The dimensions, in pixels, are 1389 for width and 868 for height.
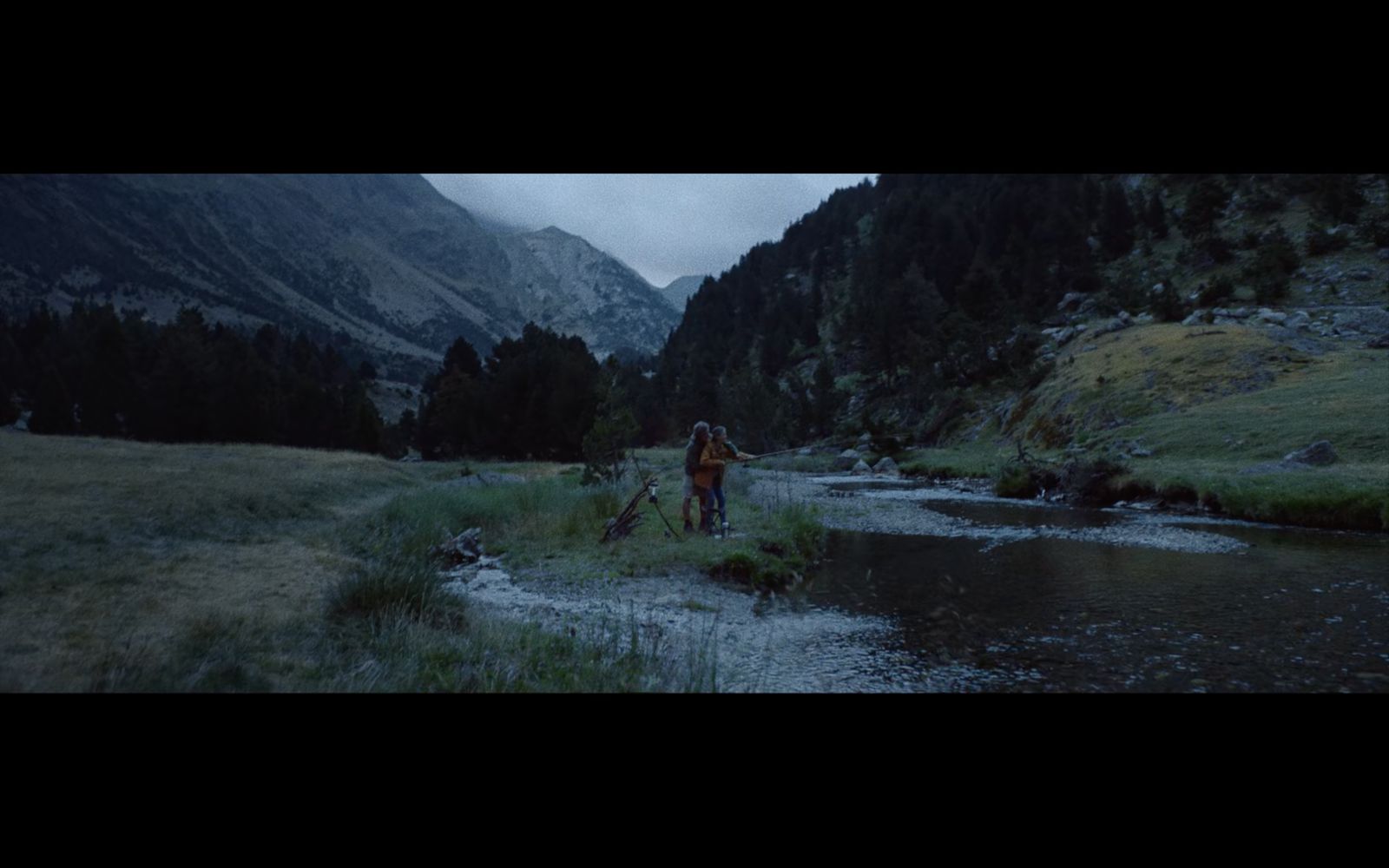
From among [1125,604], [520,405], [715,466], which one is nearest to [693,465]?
[715,466]

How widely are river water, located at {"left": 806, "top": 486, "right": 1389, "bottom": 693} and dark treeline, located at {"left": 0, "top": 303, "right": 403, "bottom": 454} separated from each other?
5302 cm

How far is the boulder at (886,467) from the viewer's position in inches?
1513

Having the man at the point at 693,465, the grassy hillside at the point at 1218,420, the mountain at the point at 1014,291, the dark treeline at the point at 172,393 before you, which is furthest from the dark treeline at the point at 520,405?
the man at the point at 693,465

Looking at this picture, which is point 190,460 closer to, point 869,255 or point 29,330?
point 29,330

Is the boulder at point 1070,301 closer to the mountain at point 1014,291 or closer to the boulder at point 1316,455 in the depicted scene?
the mountain at point 1014,291

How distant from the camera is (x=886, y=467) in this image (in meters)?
39.7

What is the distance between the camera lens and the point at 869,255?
3627 inches

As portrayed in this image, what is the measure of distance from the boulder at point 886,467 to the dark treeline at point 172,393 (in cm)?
4087

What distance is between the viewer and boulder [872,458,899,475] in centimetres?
3844

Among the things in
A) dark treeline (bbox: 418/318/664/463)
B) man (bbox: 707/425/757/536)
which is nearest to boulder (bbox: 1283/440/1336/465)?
man (bbox: 707/425/757/536)

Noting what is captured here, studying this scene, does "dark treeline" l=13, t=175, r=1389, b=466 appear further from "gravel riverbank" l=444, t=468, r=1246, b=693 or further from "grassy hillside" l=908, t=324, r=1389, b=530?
"gravel riverbank" l=444, t=468, r=1246, b=693

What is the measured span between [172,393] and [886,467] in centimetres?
5131
